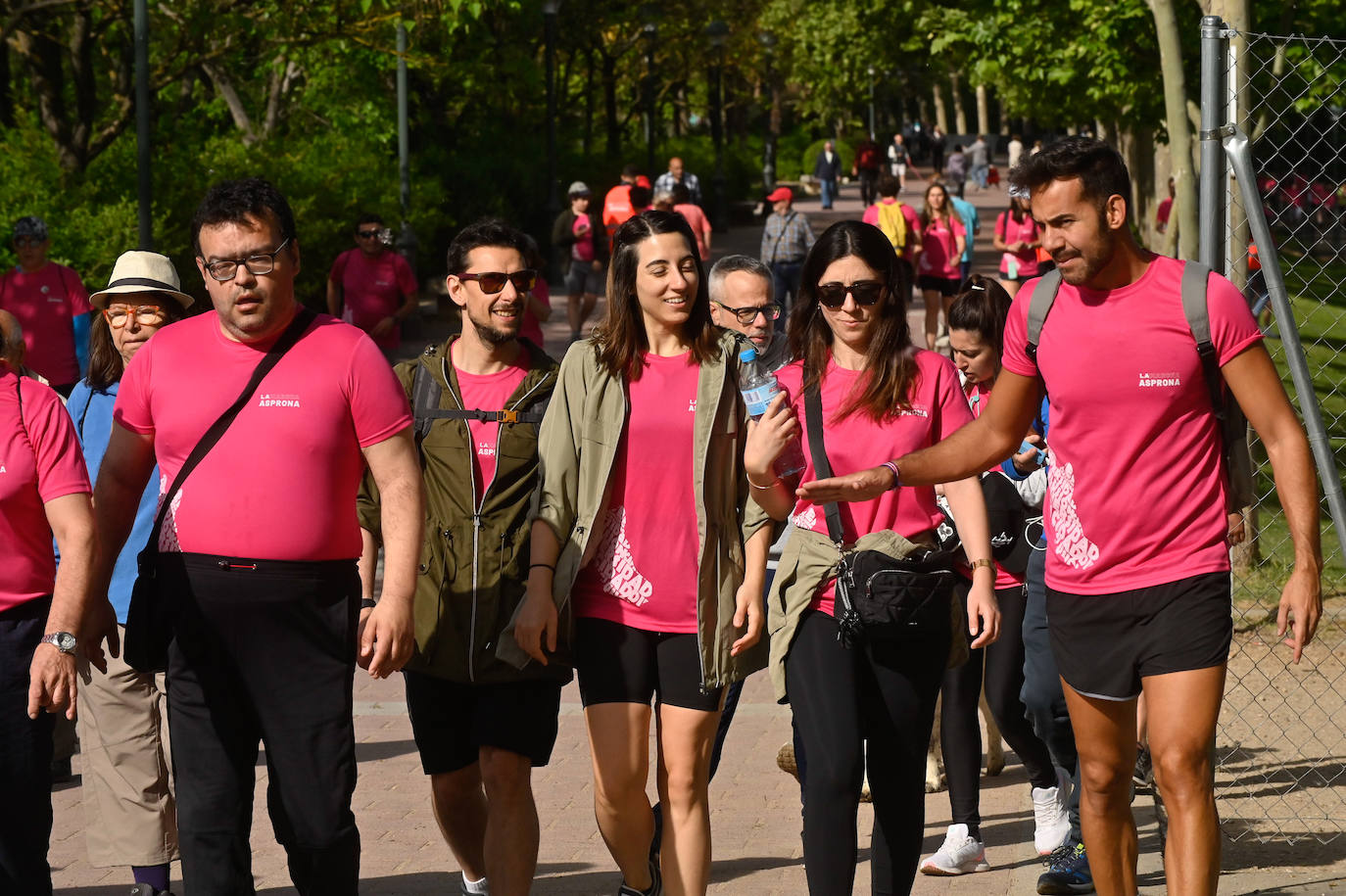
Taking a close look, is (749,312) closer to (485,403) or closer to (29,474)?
(485,403)

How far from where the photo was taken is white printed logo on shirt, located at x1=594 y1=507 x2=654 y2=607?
4.62m

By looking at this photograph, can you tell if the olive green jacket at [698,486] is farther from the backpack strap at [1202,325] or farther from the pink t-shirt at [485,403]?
the backpack strap at [1202,325]

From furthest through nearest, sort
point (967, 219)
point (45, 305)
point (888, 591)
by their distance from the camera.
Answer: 1. point (967, 219)
2. point (45, 305)
3. point (888, 591)

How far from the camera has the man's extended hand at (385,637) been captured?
4109mm

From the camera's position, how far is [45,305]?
11.1 metres

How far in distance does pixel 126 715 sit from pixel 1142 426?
315cm

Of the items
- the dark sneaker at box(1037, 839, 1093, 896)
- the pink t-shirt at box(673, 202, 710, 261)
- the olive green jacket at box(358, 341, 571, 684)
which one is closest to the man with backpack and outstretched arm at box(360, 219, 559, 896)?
the olive green jacket at box(358, 341, 571, 684)

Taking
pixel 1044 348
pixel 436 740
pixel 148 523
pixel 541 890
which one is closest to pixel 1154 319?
pixel 1044 348

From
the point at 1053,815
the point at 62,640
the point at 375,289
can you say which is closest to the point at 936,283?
the point at 375,289

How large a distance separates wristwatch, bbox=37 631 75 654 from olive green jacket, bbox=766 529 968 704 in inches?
69.8

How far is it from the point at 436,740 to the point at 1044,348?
2.03 m

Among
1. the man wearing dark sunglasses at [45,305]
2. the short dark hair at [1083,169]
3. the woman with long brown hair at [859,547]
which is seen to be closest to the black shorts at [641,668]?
the woman with long brown hair at [859,547]

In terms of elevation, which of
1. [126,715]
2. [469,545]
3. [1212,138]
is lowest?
[126,715]

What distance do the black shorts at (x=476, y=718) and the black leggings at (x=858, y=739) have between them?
0.71 m
